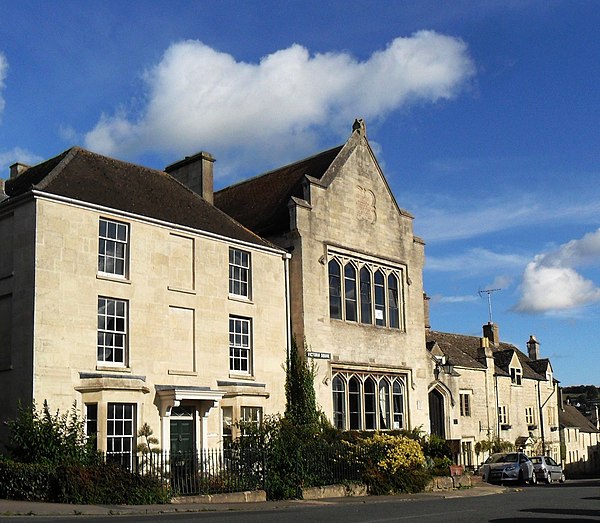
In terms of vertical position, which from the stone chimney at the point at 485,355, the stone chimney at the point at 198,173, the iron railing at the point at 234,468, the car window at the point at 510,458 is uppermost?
the stone chimney at the point at 198,173

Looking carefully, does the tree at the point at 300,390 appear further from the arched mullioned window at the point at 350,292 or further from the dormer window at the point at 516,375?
the dormer window at the point at 516,375

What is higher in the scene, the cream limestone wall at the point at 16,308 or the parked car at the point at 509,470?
the cream limestone wall at the point at 16,308

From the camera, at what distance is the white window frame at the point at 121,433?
77.7 ft

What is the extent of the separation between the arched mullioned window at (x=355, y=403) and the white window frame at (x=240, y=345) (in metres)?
5.01

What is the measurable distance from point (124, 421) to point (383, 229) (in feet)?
49.1

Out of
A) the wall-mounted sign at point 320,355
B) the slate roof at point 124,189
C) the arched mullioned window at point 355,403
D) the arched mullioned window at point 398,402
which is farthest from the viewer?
the arched mullioned window at point 398,402

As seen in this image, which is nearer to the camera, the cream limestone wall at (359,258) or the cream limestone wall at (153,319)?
the cream limestone wall at (153,319)

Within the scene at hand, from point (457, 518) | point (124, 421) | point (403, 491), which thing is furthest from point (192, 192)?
point (457, 518)

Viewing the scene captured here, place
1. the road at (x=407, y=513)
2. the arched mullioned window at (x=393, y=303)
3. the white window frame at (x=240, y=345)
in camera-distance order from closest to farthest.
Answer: the road at (x=407, y=513), the white window frame at (x=240, y=345), the arched mullioned window at (x=393, y=303)

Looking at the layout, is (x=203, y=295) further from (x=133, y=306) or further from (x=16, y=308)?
(x=16, y=308)

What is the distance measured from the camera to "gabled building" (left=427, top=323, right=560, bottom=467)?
41719mm

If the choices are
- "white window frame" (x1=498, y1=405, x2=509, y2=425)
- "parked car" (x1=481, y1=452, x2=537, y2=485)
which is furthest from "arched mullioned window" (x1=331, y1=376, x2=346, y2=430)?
"white window frame" (x1=498, y1=405, x2=509, y2=425)

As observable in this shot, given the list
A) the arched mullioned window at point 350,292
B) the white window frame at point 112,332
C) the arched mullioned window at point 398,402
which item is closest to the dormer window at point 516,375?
the arched mullioned window at point 398,402

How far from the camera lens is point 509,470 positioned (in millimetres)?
35188
